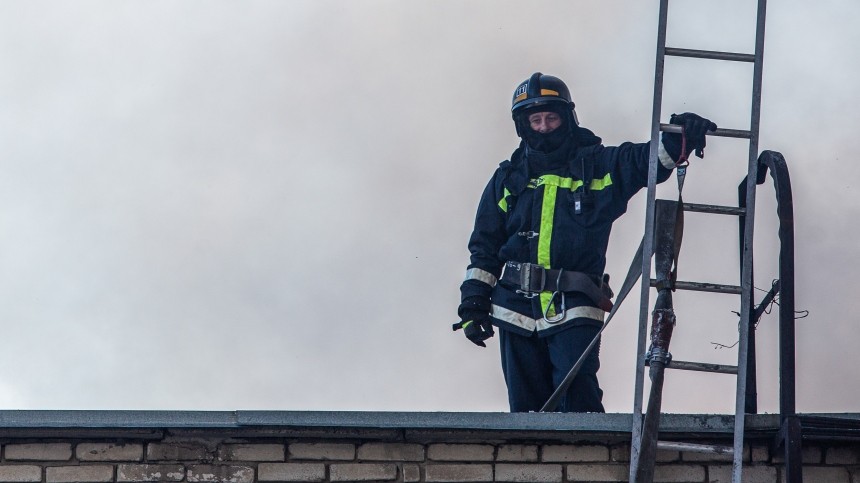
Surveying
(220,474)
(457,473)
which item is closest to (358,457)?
(457,473)

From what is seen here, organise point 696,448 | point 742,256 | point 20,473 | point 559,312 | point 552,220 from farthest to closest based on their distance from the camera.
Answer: point 552,220, point 559,312, point 742,256, point 20,473, point 696,448

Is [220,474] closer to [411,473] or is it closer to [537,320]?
[411,473]

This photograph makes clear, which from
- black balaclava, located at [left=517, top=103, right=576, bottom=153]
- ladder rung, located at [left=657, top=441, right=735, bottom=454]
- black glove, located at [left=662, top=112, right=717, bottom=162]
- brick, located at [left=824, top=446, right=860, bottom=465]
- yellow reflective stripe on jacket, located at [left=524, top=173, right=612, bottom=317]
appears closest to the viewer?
ladder rung, located at [left=657, top=441, right=735, bottom=454]

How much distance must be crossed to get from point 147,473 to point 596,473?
1905 millimetres

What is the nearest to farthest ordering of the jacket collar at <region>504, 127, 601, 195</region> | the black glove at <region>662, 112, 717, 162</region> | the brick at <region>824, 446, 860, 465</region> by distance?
1. the brick at <region>824, 446, 860, 465</region>
2. the black glove at <region>662, 112, 717, 162</region>
3. the jacket collar at <region>504, 127, 601, 195</region>

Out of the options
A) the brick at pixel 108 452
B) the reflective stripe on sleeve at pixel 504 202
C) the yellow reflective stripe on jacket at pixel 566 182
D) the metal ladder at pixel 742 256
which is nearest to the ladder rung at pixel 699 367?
the metal ladder at pixel 742 256

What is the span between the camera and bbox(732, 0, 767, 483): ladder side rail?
246 inches

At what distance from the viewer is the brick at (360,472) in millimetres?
6355

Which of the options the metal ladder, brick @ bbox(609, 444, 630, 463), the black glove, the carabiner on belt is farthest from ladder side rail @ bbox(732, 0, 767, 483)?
the carabiner on belt

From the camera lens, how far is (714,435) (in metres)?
6.43

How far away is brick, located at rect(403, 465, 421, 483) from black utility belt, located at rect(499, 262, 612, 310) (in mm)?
1532

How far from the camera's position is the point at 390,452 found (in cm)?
639

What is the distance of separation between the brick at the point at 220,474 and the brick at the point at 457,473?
759 mm

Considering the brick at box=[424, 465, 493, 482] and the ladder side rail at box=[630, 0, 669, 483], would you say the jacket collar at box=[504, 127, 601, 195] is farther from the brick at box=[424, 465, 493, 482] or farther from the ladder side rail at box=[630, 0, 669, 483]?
the brick at box=[424, 465, 493, 482]
